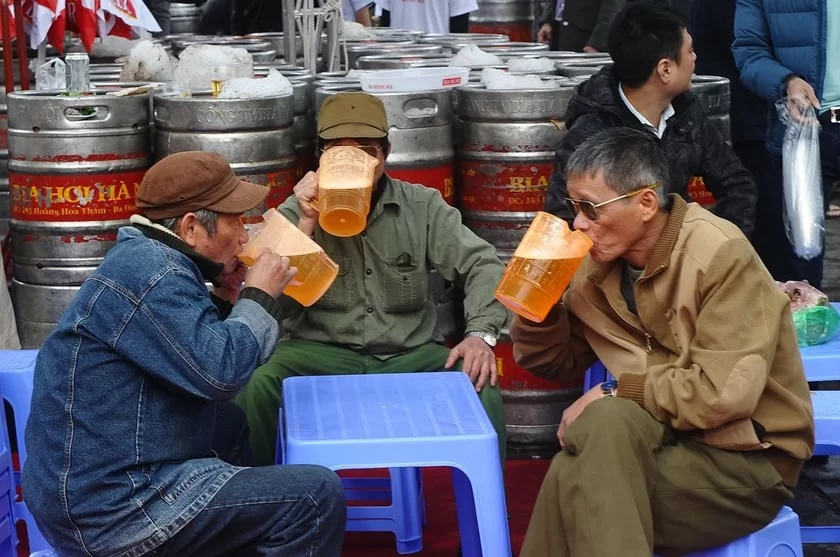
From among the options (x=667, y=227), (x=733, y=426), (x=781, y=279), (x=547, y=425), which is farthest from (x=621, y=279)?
(x=781, y=279)

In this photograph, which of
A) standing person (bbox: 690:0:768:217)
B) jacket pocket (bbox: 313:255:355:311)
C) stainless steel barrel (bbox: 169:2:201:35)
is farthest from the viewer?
stainless steel barrel (bbox: 169:2:201:35)

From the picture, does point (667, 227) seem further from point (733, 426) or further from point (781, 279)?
point (781, 279)

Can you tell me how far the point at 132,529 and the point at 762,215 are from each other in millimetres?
3276

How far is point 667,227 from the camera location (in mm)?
2734

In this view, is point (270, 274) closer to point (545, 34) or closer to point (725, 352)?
point (725, 352)

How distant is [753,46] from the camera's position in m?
4.57

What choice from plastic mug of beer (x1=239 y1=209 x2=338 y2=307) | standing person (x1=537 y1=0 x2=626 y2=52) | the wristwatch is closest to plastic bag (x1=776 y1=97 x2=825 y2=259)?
the wristwatch

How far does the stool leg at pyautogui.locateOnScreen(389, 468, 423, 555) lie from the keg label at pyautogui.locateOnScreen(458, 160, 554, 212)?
0.96 metres

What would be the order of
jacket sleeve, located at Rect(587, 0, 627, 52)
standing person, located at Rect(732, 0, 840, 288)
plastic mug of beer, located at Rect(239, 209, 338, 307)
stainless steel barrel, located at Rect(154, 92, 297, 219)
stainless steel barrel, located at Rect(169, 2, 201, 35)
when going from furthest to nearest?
stainless steel barrel, located at Rect(169, 2, 201, 35), jacket sleeve, located at Rect(587, 0, 627, 52), standing person, located at Rect(732, 0, 840, 288), stainless steel barrel, located at Rect(154, 92, 297, 219), plastic mug of beer, located at Rect(239, 209, 338, 307)

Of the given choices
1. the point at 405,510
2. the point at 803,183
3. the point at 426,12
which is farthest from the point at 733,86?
the point at 426,12

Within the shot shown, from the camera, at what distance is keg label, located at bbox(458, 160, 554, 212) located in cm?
401

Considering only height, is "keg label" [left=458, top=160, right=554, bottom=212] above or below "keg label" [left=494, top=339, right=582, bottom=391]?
above

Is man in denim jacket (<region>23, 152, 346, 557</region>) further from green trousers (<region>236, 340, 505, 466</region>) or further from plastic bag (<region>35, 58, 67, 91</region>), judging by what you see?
plastic bag (<region>35, 58, 67, 91</region>)

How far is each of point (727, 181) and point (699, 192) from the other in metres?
0.31
